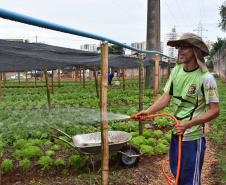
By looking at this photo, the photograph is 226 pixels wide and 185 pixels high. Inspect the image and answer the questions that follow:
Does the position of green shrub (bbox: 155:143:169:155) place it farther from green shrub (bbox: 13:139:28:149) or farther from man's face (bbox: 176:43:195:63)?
man's face (bbox: 176:43:195:63)

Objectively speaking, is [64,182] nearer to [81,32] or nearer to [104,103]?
[104,103]

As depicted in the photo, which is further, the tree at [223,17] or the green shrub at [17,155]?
the tree at [223,17]

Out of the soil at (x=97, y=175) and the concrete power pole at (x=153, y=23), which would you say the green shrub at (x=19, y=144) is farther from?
the concrete power pole at (x=153, y=23)

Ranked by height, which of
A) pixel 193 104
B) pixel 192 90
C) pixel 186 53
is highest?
pixel 186 53

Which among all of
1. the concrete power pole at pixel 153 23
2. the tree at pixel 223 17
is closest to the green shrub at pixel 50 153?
the concrete power pole at pixel 153 23

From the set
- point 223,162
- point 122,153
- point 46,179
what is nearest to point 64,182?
point 46,179

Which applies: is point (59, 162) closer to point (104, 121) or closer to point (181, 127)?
point (104, 121)

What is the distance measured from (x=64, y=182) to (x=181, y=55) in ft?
Answer: 7.75

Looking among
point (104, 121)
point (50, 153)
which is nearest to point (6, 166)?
point (50, 153)

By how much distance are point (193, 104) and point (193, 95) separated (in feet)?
0.31

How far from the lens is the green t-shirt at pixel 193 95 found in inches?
89.6

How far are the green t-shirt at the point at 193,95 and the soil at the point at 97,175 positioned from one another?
1541 mm

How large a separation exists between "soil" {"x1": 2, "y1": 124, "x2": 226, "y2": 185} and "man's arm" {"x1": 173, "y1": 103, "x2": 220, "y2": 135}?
5.07 ft

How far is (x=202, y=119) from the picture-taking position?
230cm
